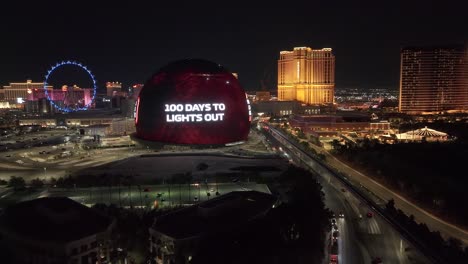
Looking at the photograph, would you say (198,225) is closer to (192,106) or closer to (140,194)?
(140,194)

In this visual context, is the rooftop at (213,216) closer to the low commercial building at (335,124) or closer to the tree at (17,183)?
the tree at (17,183)

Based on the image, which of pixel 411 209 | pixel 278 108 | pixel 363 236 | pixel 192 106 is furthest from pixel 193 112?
pixel 278 108

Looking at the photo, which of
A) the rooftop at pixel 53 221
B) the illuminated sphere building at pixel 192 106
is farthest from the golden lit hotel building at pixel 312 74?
the rooftop at pixel 53 221

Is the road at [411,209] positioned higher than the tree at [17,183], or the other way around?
the tree at [17,183]

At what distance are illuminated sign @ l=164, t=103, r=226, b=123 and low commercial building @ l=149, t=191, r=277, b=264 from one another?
42.8 feet

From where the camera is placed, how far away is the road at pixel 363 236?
18016 mm

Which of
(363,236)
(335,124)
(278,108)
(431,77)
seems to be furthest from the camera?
(278,108)

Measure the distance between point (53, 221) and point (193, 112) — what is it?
1768 cm

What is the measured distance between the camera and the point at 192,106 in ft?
110

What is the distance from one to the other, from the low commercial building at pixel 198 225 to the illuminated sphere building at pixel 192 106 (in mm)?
13222

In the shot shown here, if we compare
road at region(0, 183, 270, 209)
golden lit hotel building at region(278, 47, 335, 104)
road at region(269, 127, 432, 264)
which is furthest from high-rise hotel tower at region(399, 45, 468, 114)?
road at region(0, 183, 270, 209)

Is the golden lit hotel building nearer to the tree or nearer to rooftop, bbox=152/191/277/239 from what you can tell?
the tree

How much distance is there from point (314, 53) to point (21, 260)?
310ft

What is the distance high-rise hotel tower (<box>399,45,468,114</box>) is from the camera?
8538 cm
